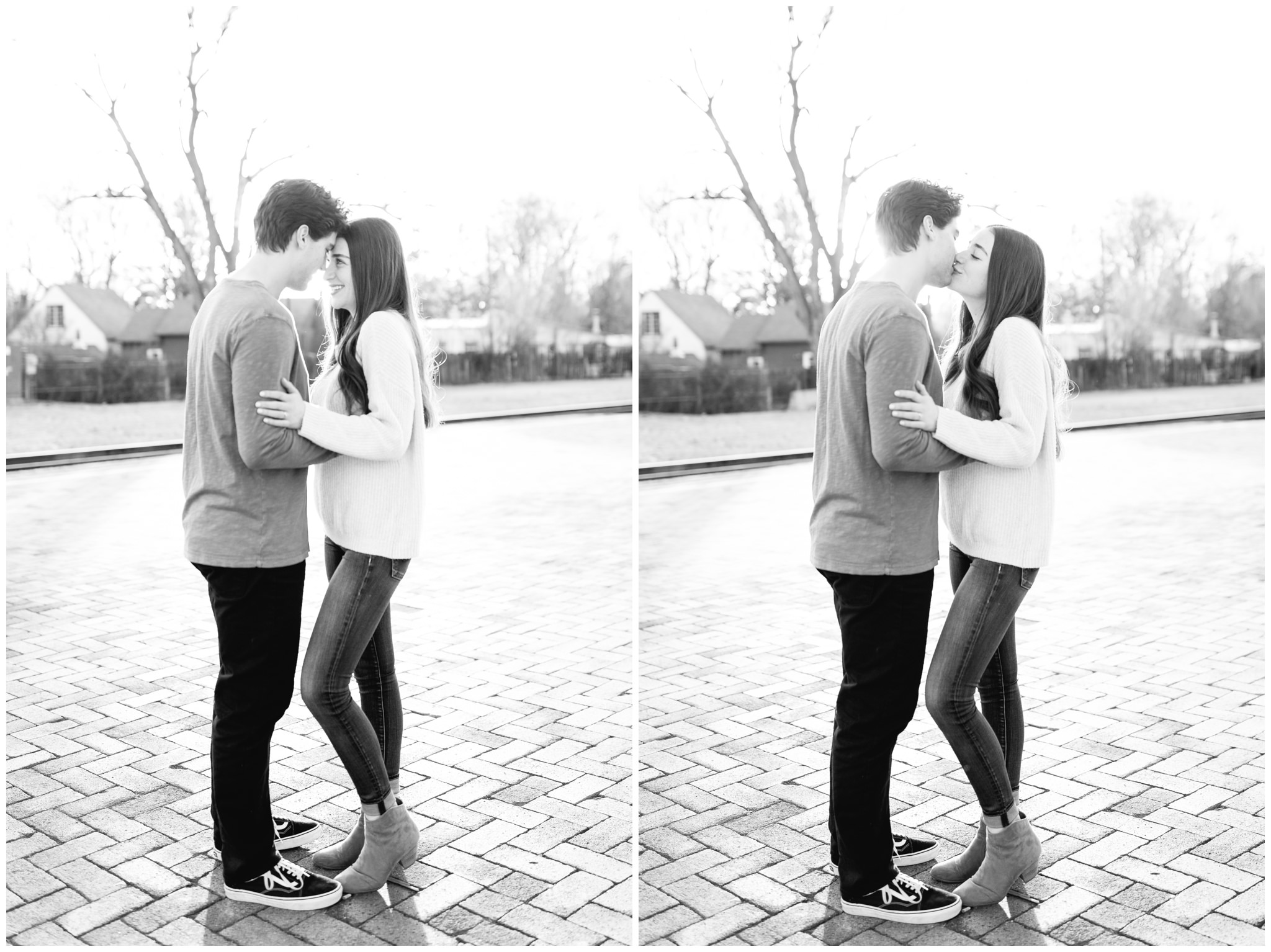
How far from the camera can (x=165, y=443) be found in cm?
1711

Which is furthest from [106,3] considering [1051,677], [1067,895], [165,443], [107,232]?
[1067,895]

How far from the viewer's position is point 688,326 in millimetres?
22922

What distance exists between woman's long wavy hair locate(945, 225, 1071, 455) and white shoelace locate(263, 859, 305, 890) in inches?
77.0

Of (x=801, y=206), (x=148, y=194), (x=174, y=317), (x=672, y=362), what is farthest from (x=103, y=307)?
(x=801, y=206)

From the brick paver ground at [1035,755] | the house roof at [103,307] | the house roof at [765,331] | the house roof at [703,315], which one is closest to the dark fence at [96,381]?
the house roof at [103,307]

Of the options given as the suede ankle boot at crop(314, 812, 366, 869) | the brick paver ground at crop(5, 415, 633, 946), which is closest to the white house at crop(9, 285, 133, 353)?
the brick paver ground at crop(5, 415, 633, 946)

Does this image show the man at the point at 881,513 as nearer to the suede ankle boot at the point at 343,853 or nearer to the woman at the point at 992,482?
the woman at the point at 992,482

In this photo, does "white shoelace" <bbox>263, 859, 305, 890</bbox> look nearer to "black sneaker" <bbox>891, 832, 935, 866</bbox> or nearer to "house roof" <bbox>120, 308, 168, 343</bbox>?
"black sneaker" <bbox>891, 832, 935, 866</bbox>

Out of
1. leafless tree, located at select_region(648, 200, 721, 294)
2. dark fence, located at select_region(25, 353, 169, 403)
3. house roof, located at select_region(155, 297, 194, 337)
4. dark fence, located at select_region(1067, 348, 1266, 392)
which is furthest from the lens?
dark fence, located at select_region(1067, 348, 1266, 392)

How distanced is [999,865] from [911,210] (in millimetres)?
1568

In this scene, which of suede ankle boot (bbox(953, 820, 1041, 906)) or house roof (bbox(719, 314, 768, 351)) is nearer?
suede ankle boot (bbox(953, 820, 1041, 906))

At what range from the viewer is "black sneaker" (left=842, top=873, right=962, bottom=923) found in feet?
9.12

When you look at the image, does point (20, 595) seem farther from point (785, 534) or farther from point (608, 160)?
point (608, 160)

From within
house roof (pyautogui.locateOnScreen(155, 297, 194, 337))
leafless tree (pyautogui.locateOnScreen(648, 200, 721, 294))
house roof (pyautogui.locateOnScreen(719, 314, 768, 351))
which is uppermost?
leafless tree (pyautogui.locateOnScreen(648, 200, 721, 294))
